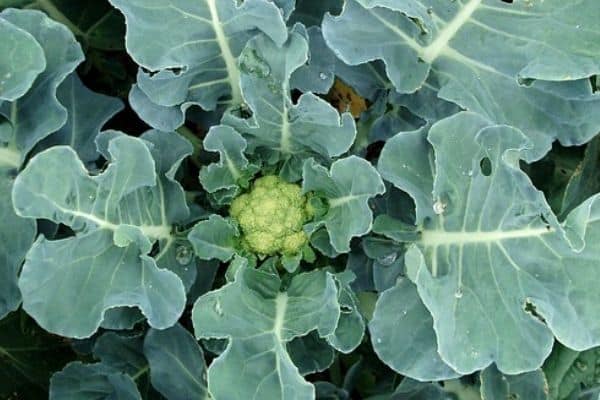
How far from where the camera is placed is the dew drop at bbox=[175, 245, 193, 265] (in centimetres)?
143

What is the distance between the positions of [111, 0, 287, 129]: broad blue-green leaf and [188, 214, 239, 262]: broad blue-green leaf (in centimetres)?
17

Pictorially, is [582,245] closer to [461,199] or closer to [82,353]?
[461,199]

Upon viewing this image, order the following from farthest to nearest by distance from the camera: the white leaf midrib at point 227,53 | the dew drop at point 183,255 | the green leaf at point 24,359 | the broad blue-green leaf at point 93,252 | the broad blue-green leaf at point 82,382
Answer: the green leaf at point 24,359 → the broad blue-green leaf at point 82,382 → the dew drop at point 183,255 → the white leaf midrib at point 227,53 → the broad blue-green leaf at point 93,252

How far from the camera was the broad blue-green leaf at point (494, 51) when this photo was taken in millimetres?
1337

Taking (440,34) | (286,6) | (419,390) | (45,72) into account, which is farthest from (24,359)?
(440,34)

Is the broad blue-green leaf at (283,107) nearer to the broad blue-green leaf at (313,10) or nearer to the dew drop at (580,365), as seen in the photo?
the broad blue-green leaf at (313,10)

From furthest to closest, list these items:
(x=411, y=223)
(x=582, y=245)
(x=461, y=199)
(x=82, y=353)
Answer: (x=82, y=353) < (x=411, y=223) < (x=461, y=199) < (x=582, y=245)

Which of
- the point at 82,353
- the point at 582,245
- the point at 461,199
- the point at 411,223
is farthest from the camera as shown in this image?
the point at 82,353

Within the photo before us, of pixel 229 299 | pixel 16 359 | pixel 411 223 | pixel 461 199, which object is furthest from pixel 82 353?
pixel 461 199

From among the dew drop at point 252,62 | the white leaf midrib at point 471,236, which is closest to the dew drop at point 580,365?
the white leaf midrib at point 471,236

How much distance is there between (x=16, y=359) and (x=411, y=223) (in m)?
0.82

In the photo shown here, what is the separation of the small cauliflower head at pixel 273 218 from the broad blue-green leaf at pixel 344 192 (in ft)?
0.09

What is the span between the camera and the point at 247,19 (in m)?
1.30

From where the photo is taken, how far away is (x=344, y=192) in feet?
4.43
